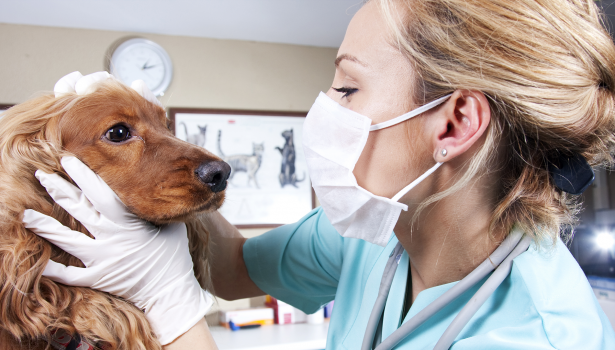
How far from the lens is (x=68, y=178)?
0.81 m

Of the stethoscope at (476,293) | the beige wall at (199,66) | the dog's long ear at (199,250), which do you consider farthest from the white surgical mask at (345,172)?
the beige wall at (199,66)

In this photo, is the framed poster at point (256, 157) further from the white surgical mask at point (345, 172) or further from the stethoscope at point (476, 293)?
the stethoscope at point (476, 293)

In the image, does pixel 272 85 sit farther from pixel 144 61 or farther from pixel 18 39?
pixel 18 39

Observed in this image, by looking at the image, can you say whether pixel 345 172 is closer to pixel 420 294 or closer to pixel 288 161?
pixel 420 294

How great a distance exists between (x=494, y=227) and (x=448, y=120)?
0.79ft

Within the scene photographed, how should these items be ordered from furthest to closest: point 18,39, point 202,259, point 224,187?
point 18,39 → point 202,259 → point 224,187

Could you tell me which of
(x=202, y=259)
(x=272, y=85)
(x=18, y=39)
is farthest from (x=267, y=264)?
(x=18, y=39)

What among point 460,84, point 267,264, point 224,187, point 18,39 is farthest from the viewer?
point 18,39

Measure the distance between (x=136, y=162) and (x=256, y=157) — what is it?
2.11 metres

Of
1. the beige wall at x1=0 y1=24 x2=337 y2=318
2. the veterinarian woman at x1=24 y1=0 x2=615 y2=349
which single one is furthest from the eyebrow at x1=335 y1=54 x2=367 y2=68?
the beige wall at x1=0 y1=24 x2=337 y2=318

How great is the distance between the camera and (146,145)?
908mm

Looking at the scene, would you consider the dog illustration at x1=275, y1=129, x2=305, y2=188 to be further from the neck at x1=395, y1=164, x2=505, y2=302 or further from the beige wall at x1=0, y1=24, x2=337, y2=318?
the neck at x1=395, y1=164, x2=505, y2=302

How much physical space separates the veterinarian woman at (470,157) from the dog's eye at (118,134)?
0.11 meters

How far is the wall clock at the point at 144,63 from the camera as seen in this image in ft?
→ 9.01
